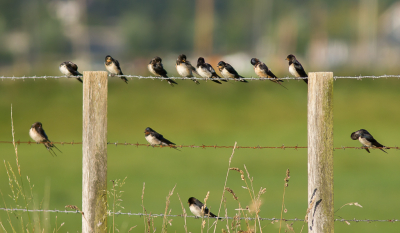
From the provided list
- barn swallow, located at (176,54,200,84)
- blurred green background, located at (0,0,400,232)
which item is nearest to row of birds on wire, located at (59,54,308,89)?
barn swallow, located at (176,54,200,84)

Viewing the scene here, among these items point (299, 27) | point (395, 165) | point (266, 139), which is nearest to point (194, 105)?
point (266, 139)

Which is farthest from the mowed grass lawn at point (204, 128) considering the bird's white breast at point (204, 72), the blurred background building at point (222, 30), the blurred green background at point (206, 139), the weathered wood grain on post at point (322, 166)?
the blurred background building at point (222, 30)

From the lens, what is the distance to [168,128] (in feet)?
92.7

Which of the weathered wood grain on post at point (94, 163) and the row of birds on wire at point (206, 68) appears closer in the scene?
the weathered wood grain on post at point (94, 163)

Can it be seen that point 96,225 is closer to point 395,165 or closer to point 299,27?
point 395,165

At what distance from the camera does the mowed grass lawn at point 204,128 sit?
2438 cm

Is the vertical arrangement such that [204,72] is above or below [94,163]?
above

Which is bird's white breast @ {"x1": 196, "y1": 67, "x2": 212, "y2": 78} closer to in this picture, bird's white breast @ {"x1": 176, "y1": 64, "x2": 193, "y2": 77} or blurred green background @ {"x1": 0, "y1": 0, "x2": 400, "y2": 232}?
bird's white breast @ {"x1": 176, "y1": 64, "x2": 193, "y2": 77}

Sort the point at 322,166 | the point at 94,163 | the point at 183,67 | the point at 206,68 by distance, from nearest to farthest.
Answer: the point at 322,166 < the point at 94,163 < the point at 206,68 < the point at 183,67

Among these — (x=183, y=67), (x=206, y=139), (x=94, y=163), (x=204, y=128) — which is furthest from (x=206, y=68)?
(x=204, y=128)

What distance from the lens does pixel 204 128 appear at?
2880cm

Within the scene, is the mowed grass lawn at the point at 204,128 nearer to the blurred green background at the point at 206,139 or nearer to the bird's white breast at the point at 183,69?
the blurred green background at the point at 206,139

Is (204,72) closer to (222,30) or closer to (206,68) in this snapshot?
(206,68)

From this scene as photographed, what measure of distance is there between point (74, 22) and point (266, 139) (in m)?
84.6
